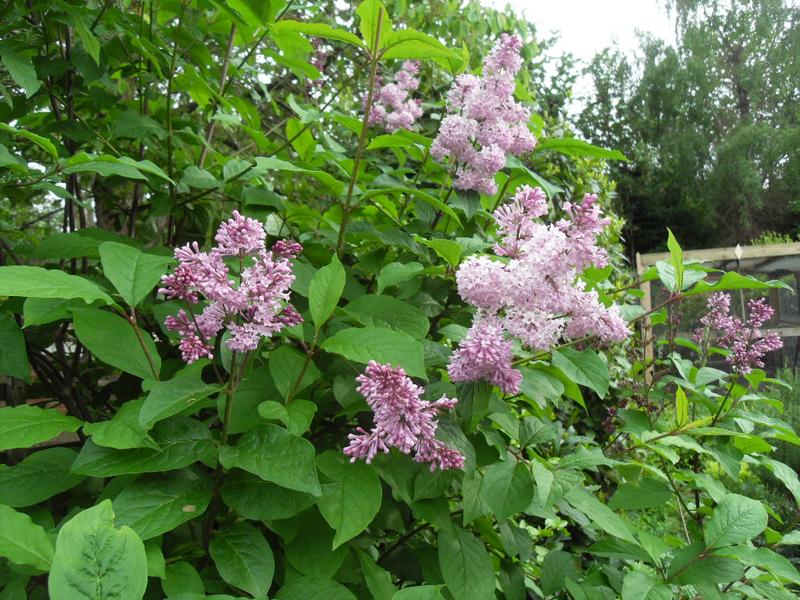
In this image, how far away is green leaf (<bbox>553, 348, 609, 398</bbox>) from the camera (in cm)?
118

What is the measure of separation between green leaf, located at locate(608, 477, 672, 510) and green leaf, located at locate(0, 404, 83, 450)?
118 centimetres

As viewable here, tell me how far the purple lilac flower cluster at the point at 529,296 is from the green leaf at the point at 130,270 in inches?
20.2

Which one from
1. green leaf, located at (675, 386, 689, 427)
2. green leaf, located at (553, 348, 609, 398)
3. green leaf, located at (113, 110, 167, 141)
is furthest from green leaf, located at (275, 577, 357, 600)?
green leaf, located at (113, 110, 167, 141)

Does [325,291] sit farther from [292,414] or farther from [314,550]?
[314,550]

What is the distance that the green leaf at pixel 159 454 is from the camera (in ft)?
2.98

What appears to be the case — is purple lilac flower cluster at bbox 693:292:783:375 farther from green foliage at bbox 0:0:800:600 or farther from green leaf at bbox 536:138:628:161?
green leaf at bbox 536:138:628:161

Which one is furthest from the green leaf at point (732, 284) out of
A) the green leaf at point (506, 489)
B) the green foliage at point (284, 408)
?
the green leaf at point (506, 489)

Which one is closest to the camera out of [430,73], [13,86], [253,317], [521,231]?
[253,317]

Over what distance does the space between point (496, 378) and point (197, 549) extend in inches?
22.7

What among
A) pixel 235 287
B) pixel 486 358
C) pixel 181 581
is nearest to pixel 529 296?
pixel 486 358

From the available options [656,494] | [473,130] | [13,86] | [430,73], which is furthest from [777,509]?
[13,86]

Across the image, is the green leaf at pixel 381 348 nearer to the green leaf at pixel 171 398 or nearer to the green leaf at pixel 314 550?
the green leaf at pixel 171 398

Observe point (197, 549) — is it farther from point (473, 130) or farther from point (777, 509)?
point (777, 509)

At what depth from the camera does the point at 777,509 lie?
3982 millimetres
